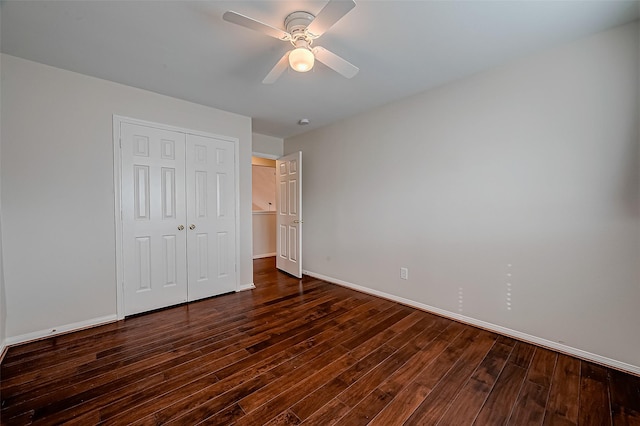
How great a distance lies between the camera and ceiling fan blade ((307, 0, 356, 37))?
4.49 feet

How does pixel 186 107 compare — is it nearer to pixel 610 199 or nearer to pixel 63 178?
pixel 63 178

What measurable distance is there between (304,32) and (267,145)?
2.99 m

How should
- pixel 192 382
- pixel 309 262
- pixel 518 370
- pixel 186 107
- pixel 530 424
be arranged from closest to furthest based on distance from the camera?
pixel 530 424 < pixel 192 382 < pixel 518 370 < pixel 186 107 < pixel 309 262

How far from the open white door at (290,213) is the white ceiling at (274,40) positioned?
5.12ft

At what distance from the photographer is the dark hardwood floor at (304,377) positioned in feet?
4.93

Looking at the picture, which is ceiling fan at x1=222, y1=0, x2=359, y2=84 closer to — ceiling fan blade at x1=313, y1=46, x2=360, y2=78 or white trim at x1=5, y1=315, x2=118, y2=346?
ceiling fan blade at x1=313, y1=46, x2=360, y2=78

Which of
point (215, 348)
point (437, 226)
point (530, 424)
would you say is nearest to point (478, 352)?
point (530, 424)

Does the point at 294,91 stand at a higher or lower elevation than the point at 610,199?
higher

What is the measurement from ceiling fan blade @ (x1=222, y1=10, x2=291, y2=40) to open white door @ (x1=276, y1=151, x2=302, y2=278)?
2450 mm

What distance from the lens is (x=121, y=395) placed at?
65.0 inches

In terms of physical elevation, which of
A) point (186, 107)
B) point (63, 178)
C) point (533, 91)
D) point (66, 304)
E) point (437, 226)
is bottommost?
point (66, 304)

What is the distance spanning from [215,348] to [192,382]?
1.38 ft

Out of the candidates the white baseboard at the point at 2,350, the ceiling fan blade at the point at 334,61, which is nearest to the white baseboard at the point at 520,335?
the ceiling fan blade at the point at 334,61

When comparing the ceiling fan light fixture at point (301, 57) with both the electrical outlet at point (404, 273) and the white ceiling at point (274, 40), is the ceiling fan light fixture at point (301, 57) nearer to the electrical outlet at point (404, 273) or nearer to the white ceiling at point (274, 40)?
the white ceiling at point (274, 40)
